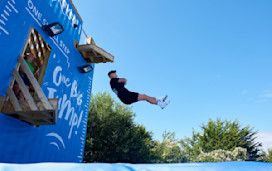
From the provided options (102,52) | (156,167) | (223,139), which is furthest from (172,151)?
(156,167)

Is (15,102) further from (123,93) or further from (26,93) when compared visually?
(123,93)

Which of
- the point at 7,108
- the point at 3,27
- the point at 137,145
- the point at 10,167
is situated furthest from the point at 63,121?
the point at 137,145

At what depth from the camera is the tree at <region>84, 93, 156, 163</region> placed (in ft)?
61.5

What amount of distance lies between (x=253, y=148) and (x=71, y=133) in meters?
29.1

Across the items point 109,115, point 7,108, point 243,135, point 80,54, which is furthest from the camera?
point 243,135

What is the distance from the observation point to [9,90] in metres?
4.57

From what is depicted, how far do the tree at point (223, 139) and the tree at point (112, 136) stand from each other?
9.90m

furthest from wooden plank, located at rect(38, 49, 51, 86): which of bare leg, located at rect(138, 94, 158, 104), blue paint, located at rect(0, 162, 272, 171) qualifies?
blue paint, located at rect(0, 162, 272, 171)

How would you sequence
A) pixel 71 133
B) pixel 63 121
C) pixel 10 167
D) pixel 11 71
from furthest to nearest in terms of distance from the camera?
pixel 71 133, pixel 63 121, pixel 11 71, pixel 10 167

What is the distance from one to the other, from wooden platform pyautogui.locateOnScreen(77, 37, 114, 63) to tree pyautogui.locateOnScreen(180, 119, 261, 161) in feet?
75.5

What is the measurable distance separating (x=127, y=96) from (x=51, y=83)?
8.94ft

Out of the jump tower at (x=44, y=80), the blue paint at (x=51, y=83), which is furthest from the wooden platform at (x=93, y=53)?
the blue paint at (x=51, y=83)

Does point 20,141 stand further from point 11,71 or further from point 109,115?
point 109,115

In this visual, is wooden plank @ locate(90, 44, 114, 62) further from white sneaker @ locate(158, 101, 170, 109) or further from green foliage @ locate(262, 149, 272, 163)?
green foliage @ locate(262, 149, 272, 163)
